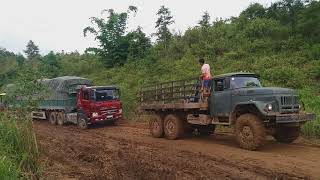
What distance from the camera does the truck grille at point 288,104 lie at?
12.8 meters

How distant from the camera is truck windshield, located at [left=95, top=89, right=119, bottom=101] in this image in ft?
74.0

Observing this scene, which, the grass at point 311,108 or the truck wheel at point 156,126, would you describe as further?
the truck wheel at point 156,126

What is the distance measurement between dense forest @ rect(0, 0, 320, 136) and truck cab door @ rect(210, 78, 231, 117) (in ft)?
9.89

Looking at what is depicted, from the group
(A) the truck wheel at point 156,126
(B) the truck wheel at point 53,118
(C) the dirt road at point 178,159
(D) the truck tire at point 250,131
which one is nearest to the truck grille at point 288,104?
(D) the truck tire at point 250,131

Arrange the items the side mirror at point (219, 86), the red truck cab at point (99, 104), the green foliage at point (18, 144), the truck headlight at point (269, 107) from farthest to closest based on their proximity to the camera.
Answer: the red truck cab at point (99, 104) < the side mirror at point (219, 86) < the truck headlight at point (269, 107) < the green foliage at point (18, 144)

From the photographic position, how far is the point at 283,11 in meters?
32.0

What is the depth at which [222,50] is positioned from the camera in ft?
106

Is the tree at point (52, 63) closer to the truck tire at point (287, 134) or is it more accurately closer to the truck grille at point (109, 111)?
the truck grille at point (109, 111)

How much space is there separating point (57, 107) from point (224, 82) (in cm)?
1388

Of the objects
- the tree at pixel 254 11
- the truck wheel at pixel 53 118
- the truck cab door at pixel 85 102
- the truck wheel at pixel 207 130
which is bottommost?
the truck wheel at pixel 207 130

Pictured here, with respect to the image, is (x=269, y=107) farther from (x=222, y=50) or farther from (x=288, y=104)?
(x=222, y=50)

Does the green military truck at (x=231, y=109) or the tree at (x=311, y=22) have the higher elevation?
the tree at (x=311, y=22)

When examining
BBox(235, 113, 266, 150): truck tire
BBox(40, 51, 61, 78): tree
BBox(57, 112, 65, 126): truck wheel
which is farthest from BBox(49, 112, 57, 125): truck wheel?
BBox(40, 51, 61, 78): tree

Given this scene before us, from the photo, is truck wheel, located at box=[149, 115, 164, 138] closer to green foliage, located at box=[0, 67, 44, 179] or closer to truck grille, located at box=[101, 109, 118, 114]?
truck grille, located at box=[101, 109, 118, 114]
